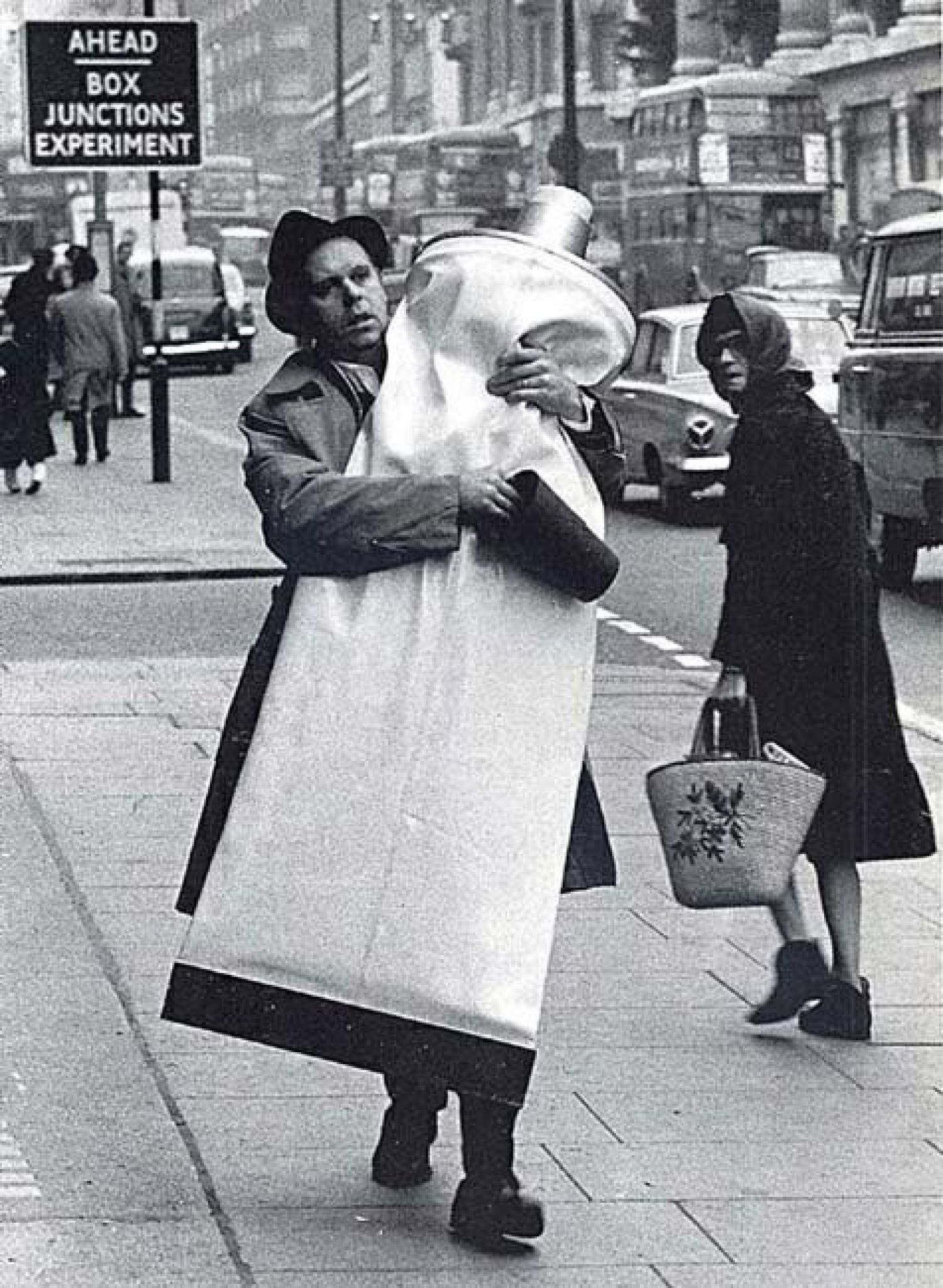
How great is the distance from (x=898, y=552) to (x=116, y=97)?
6217mm

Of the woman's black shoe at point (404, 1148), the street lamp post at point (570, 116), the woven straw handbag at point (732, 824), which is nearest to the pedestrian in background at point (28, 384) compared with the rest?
the street lamp post at point (570, 116)

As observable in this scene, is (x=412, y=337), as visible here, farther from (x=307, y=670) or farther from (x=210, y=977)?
(x=210, y=977)

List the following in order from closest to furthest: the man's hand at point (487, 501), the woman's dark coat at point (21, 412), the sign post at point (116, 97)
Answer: the man's hand at point (487, 501) → the sign post at point (116, 97) → the woman's dark coat at point (21, 412)

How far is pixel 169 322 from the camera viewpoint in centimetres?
4338

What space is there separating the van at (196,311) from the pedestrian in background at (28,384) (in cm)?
1354

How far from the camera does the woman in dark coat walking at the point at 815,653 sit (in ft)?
21.5

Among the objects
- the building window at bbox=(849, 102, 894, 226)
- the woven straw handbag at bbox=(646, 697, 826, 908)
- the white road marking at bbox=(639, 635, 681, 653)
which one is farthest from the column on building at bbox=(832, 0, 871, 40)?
the woven straw handbag at bbox=(646, 697, 826, 908)

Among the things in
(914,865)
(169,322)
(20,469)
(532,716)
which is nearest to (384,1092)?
(532,716)

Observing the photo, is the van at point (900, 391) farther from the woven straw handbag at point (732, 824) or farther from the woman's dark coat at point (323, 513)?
the woman's dark coat at point (323, 513)

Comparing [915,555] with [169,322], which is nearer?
Answer: [915,555]

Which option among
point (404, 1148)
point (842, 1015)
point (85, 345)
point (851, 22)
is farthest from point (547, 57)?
point (404, 1148)

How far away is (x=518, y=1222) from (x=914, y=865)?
3.74m

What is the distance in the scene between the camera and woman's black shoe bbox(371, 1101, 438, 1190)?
529 cm

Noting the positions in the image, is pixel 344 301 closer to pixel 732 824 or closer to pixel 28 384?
pixel 732 824
